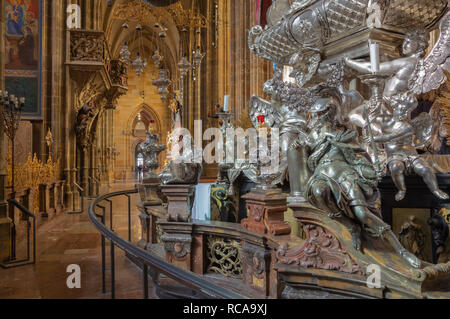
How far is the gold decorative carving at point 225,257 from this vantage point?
12.3 feet

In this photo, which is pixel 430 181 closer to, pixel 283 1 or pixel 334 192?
pixel 334 192

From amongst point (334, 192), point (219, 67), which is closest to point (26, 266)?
point (334, 192)

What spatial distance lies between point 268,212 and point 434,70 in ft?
7.64

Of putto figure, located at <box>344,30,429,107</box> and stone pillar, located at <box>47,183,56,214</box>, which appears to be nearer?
putto figure, located at <box>344,30,429,107</box>

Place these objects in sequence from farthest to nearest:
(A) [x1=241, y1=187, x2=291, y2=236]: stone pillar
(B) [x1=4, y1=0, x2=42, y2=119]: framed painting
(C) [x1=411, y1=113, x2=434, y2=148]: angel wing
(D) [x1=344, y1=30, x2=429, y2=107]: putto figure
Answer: (B) [x1=4, y1=0, x2=42, y2=119]: framed painting < (C) [x1=411, y1=113, x2=434, y2=148]: angel wing < (D) [x1=344, y1=30, x2=429, y2=107]: putto figure < (A) [x1=241, y1=187, x2=291, y2=236]: stone pillar

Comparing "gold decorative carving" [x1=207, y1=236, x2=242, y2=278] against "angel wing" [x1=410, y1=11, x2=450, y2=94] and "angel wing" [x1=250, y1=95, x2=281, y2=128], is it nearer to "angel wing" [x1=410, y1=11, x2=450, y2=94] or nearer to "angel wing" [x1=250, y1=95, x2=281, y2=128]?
"angel wing" [x1=250, y1=95, x2=281, y2=128]

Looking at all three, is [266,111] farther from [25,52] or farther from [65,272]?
[25,52]

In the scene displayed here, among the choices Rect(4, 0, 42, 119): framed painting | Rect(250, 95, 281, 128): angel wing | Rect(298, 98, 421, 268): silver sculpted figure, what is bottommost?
Rect(298, 98, 421, 268): silver sculpted figure

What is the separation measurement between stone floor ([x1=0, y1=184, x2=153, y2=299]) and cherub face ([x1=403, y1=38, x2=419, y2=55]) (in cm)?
358

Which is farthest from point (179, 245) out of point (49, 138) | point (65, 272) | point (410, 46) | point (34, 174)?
point (49, 138)

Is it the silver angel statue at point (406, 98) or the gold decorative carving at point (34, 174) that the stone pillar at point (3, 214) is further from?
the silver angel statue at point (406, 98)

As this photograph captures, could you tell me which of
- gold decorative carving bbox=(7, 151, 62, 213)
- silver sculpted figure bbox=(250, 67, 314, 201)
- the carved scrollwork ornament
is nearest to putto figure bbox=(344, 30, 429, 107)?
silver sculpted figure bbox=(250, 67, 314, 201)

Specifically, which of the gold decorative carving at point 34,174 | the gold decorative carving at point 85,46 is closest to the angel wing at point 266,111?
the gold decorative carving at point 34,174

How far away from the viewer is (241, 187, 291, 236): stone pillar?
3266 mm
